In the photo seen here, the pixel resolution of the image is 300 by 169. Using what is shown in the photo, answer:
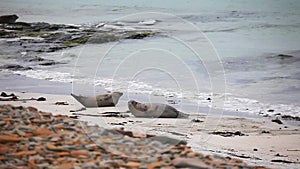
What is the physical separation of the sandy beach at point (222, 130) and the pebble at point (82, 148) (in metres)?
1.40

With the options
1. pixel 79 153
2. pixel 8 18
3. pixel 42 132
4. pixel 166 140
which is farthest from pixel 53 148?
pixel 8 18

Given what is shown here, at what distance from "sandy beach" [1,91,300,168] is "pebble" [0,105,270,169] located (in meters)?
1.40

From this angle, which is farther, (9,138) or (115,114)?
(115,114)

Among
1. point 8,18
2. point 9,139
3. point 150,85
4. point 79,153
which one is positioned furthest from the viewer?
point 8,18

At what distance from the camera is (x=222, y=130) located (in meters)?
6.38

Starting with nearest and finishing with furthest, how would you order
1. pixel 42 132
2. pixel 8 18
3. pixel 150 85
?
pixel 42 132, pixel 150 85, pixel 8 18

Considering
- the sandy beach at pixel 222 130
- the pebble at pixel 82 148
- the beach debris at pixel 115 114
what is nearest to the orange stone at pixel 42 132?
the pebble at pixel 82 148

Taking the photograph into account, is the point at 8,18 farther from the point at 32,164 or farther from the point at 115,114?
the point at 32,164

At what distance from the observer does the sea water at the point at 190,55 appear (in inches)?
347

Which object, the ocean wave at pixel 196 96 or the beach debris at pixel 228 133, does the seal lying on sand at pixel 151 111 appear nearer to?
the beach debris at pixel 228 133

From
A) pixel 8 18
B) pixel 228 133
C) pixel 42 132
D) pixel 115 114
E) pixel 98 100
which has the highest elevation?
pixel 8 18

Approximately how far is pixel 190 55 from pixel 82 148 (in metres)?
9.26

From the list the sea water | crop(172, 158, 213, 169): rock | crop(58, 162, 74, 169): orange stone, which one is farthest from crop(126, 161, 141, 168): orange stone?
the sea water

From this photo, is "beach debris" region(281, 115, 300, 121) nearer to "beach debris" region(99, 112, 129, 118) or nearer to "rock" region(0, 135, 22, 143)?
"beach debris" region(99, 112, 129, 118)
